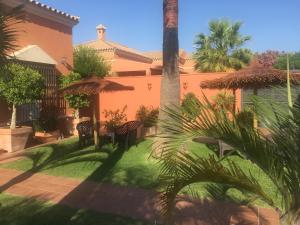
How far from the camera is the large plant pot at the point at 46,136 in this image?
517 inches

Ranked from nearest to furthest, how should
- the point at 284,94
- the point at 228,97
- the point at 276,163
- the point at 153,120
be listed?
1. the point at 276,163
2. the point at 153,120
3. the point at 284,94
4. the point at 228,97

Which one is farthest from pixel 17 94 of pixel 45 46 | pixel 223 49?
pixel 223 49

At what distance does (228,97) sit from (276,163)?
1212 centimetres

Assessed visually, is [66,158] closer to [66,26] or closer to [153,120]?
[153,120]

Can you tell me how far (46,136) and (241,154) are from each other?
37.0ft

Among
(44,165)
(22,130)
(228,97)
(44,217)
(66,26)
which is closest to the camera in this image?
(44,217)

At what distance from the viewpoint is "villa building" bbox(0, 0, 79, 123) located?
13.1 metres

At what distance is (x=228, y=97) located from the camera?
14898 mm

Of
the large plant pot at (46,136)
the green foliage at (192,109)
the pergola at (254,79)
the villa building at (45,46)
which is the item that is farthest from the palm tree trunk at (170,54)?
the green foliage at (192,109)

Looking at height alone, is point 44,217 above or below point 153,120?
below

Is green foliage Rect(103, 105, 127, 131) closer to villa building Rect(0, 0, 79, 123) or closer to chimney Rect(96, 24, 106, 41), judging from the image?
villa building Rect(0, 0, 79, 123)

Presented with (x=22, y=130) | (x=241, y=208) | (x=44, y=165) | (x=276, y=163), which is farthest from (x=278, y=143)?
(x=22, y=130)

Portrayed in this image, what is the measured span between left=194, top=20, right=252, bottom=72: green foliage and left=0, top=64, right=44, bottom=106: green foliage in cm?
1538

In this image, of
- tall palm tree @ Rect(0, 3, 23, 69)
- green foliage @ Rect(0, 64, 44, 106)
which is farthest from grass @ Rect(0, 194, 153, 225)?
green foliage @ Rect(0, 64, 44, 106)
